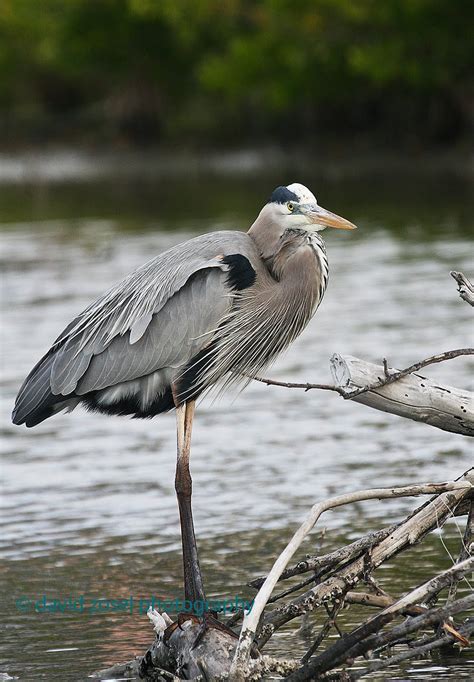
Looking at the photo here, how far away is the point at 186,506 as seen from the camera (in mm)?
5883

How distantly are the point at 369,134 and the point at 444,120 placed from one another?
3.98 metres

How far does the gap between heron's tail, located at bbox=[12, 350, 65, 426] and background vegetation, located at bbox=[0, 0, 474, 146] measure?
94.5 ft

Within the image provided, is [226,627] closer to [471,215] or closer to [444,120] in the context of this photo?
[471,215]

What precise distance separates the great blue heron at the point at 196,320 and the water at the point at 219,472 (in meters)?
0.89

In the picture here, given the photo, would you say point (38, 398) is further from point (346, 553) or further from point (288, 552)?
point (288, 552)

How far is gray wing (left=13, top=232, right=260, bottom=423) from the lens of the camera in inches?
233

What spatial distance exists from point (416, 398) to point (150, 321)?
130cm

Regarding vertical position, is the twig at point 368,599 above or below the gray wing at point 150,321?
below

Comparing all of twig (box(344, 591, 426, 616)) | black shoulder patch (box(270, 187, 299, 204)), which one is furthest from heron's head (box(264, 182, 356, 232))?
twig (box(344, 591, 426, 616))

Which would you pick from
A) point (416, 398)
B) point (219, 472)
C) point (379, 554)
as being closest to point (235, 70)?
point (219, 472)

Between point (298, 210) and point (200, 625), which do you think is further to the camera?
point (298, 210)

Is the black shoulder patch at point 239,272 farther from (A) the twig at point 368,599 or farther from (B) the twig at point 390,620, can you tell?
(B) the twig at point 390,620

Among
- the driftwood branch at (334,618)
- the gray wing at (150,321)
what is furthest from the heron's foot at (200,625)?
the gray wing at (150,321)

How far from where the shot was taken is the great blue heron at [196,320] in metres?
5.87
